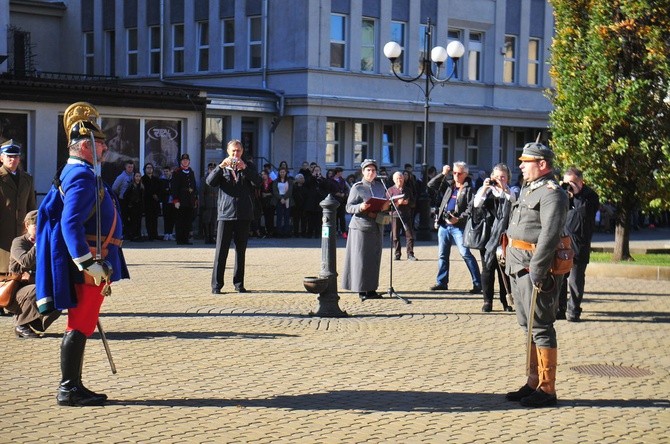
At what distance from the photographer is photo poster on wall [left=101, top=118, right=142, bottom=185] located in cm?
2916

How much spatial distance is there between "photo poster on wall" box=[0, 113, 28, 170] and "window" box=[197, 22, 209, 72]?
623 inches

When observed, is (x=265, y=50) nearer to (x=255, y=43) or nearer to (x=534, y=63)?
(x=255, y=43)

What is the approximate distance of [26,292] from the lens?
39.4ft

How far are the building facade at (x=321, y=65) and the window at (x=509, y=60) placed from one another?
56 mm

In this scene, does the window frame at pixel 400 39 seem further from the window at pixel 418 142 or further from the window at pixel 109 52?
the window at pixel 109 52

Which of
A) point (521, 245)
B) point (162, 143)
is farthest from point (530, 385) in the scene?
point (162, 143)

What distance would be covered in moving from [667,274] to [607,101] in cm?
314

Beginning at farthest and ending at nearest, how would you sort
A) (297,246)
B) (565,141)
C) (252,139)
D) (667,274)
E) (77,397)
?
(252,139), (297,246), (565,141), (667,274), (77,397)

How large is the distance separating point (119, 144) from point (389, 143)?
1544cm

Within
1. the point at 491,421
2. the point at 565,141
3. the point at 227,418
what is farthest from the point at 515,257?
the point at 565,141

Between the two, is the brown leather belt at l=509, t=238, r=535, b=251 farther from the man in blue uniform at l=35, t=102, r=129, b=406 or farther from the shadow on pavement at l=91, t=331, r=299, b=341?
the shadow on pavement at l=91, t=331, r=299, b=341

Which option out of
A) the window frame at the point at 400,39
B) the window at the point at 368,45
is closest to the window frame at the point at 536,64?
the window frame at the point at 400,39

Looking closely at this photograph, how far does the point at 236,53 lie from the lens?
4175 cm

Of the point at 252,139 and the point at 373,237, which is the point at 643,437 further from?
the point at 252,139
